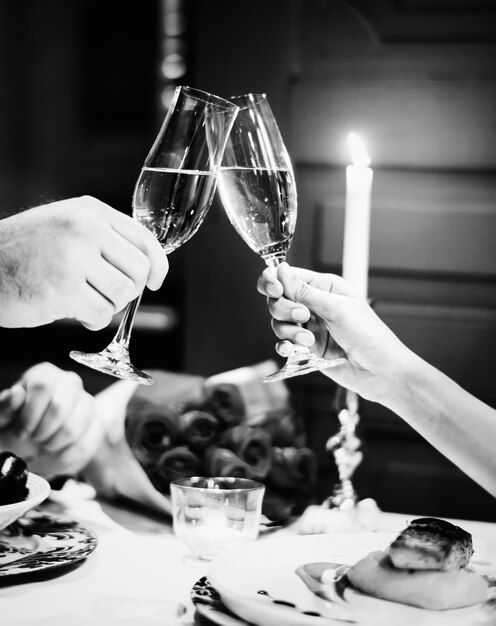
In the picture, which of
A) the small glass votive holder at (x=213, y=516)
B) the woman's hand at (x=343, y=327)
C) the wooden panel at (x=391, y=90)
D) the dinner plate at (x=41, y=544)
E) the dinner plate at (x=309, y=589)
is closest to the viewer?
the dinner plate at (x=309, y=589)

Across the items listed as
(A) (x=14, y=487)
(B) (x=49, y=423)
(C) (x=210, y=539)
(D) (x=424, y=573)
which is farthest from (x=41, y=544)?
(D) (x=424, y=573)

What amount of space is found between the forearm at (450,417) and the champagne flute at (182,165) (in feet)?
1.09

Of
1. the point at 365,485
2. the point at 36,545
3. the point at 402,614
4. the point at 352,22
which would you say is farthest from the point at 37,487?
the point at 352,22

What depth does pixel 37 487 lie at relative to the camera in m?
0.90

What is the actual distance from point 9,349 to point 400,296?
1.97m

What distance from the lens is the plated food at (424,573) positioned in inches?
27.9

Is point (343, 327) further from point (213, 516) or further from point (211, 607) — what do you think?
point (211, 607)

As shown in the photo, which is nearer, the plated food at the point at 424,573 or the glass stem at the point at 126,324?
the plated food at the point at 424,573

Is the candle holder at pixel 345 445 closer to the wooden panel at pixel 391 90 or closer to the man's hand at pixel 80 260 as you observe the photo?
the man's hand at pixel 80 260

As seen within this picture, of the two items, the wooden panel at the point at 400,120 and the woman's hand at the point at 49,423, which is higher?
the wooden panel at the point at 400,120

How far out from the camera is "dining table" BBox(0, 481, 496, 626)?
75 centimetres

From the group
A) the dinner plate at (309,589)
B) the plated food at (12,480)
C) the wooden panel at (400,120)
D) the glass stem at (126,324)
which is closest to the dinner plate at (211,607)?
the dinner plate at (309,589)

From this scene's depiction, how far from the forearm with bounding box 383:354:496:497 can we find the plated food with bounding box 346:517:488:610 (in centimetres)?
28

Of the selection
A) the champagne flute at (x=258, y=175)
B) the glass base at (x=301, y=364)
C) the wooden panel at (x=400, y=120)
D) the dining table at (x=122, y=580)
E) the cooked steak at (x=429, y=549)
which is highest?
the wooden panel at (x=400, y=120)
